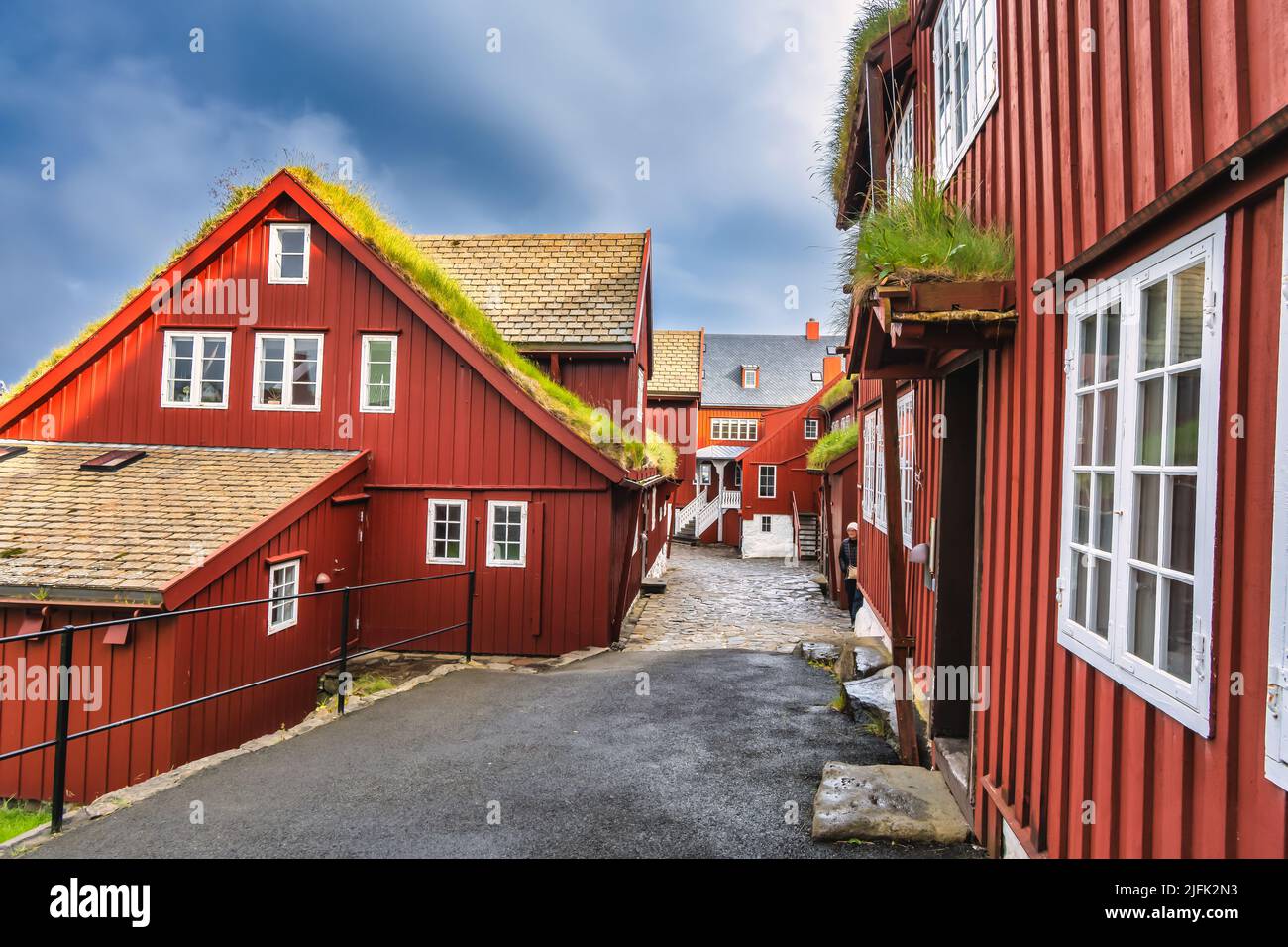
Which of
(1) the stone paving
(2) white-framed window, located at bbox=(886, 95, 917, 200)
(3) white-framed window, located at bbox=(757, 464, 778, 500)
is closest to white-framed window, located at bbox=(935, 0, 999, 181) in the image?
(2) white-framed window, located at bbox=(886, 95, 917, 200)

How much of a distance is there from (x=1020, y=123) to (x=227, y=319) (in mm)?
11971

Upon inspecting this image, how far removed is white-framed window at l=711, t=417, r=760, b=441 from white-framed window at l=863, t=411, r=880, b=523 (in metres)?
25.7

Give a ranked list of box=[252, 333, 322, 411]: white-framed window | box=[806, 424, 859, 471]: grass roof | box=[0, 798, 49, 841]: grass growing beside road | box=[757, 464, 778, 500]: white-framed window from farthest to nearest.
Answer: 1. box=[757, 464, 778, 500]: white-framed window
2. box=[806, 424, 859, 471]: grass roof
3. box=[252, 333, 322, 411]: white-framed window
4. box=[0, 798, 49, 841]: grass growing beside road

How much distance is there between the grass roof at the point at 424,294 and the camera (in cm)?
1182

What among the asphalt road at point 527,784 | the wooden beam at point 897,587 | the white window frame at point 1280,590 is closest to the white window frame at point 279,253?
the asphalt road at point 527,784

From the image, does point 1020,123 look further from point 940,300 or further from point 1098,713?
point 1098,713

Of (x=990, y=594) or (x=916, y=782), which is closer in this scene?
(x=990, y=594)

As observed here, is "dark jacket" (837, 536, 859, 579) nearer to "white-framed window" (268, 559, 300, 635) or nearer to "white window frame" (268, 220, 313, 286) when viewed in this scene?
"white-framed window" (268, 559, 300, 635)

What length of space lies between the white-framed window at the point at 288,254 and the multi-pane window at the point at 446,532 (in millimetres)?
4286

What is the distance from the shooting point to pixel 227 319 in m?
12.1

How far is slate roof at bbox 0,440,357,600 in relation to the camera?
303 inches

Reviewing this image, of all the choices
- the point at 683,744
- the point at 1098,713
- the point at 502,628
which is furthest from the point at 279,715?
the point at 1098,713

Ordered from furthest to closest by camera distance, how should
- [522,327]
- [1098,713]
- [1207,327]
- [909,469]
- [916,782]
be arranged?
[522,327], [909,469], [916,782], [1098,713], [1207,327]
